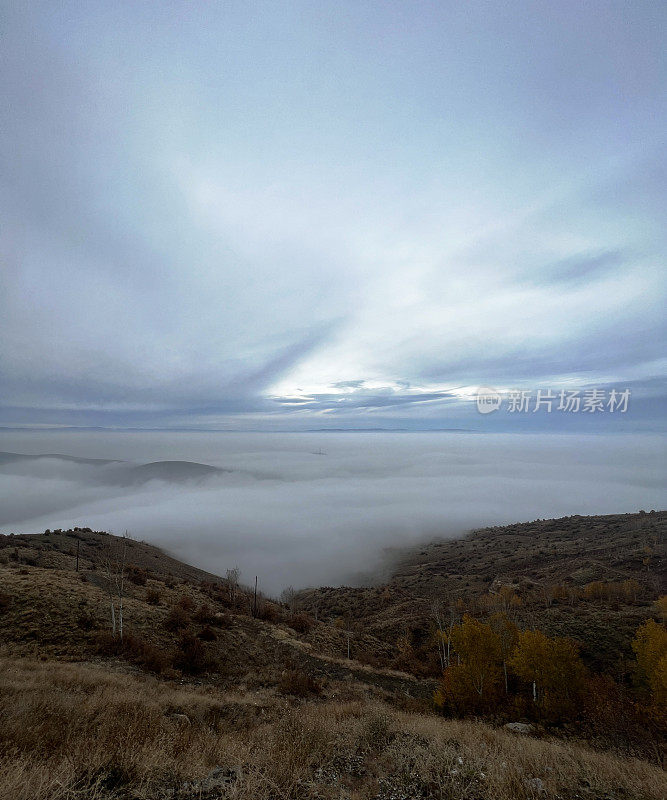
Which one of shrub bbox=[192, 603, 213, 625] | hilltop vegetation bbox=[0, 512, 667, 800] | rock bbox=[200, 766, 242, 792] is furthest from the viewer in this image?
shrub bbox=[192, 603, 213, 625]

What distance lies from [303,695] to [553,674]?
750 inches

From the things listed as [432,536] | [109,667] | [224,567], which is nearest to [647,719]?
[109,667]

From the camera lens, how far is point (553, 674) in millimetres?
24625

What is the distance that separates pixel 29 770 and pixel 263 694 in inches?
587

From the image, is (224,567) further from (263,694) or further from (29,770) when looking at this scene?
(29,770)

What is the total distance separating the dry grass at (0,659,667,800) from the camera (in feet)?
20.8

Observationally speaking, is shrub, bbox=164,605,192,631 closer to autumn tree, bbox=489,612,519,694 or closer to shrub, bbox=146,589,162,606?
shrub, bbox=146,589,162,606

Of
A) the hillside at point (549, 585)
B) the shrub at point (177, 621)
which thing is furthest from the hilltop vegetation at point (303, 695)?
the hillside at point (549, 585)

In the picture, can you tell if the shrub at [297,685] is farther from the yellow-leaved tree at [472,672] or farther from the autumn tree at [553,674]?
the autumn tree at [553,674]

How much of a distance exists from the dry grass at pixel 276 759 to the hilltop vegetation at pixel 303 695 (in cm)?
5

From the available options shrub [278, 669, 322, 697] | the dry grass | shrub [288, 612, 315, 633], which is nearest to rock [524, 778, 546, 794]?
the dry grass

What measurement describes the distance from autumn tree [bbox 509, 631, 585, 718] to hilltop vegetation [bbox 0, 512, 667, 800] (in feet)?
0.41

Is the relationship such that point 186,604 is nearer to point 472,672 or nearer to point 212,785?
point 472,672

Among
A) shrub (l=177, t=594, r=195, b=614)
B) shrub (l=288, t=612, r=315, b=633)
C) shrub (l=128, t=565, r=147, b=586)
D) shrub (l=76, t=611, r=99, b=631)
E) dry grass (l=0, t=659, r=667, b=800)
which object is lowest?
shrub (l=288, t=612, r=315, b=633)
